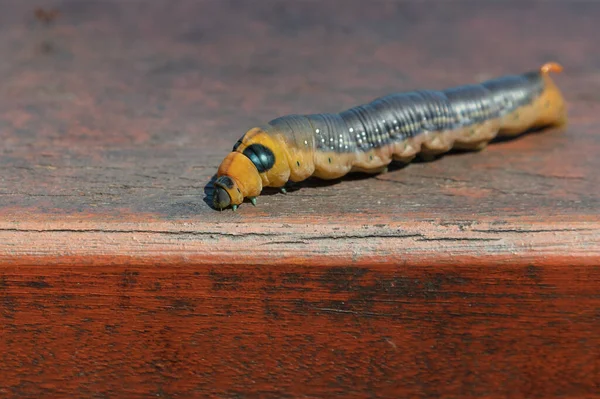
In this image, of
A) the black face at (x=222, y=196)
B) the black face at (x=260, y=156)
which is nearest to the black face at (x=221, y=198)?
the black face at (x=222, y=196)

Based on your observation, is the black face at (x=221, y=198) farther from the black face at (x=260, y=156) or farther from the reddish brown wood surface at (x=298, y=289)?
the black face at (x=260, y=156)

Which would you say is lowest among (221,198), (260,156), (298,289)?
(298,289)

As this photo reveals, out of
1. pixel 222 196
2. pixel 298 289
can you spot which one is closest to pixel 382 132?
pixel 222 196

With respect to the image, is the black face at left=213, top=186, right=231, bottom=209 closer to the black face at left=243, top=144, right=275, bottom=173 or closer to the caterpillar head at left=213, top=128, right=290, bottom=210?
the caterpillar head at left=213, top=128, right=290, bottom=210

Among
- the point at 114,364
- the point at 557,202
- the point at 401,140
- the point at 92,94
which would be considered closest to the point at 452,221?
the point at 557,202

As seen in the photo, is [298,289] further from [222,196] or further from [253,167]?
[253,167]

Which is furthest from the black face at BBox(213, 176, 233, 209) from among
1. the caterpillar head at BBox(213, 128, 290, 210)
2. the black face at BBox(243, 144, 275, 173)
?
the black face at BBox(243, 144, 275, 173)

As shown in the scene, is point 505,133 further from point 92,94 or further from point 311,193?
point 92,94

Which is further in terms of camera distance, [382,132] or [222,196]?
[382,132]
